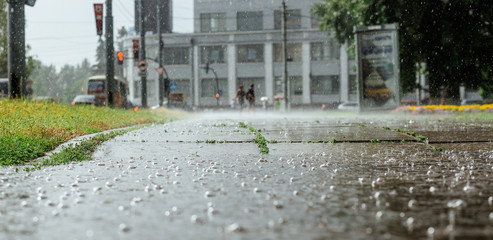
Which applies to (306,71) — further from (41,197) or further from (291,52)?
(41,197)

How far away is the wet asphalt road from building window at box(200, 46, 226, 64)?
55.7m

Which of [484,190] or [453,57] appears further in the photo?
[453,57]

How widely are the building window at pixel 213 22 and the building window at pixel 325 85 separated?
Result: 1202cm

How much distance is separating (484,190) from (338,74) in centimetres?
5651

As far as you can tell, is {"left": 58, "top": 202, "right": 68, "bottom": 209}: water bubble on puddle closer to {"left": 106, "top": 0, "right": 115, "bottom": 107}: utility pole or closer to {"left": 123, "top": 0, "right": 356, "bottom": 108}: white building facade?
{"left": 106, "top": 0, "right": 115, "bottom": 107}: utility pole

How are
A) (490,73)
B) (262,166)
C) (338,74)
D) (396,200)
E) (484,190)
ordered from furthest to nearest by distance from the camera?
(338,74) → (490,73) → (262,166) → (484,190) → (396,200)

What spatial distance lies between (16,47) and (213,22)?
50.0 metres

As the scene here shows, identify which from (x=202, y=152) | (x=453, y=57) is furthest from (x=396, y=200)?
(x=453, y=57)

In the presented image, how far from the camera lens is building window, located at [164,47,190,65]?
205 ft

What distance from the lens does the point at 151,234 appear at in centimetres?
259

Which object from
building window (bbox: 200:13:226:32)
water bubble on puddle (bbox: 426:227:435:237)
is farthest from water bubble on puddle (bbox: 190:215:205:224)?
building window (bbox: 200:13:226:32)

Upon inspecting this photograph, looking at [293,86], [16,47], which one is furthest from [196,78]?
[16,47]

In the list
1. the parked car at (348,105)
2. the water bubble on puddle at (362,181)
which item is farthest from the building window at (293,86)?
the water bubble on puddle at (362,181)

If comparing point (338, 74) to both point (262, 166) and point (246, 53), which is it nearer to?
point (246, 53)
